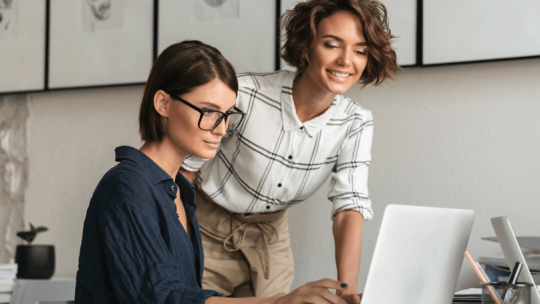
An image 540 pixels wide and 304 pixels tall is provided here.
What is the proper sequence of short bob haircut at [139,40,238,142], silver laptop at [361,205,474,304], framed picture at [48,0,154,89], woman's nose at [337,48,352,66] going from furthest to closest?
1. framed picture at [48,0,154,89]
2. woman's nose at [337,48,352,66]
3. short bob haircut at [139,40,238,142]
4. silver laptop at [361,205,474,304]

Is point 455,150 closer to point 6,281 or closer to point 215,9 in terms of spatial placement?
point 215,9

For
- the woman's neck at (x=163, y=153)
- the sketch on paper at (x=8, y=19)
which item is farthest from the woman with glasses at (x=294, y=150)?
the sketch on paper at (x=8, y=19)

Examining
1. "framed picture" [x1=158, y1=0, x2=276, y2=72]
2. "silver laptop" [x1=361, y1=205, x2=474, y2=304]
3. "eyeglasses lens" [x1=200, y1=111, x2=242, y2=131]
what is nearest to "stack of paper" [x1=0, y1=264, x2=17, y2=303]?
"framed picture" [x1=158, y1=0, x2=276, y2=72]

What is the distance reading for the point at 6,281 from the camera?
1658 millimetres

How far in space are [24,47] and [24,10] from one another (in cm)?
15

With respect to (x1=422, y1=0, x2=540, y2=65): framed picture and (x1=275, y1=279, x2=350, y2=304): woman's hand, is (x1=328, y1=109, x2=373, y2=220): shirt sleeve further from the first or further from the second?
(x1=275, y1=279, x2=350, y2=304): woman's hand

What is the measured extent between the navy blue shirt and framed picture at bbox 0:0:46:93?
1.43 m

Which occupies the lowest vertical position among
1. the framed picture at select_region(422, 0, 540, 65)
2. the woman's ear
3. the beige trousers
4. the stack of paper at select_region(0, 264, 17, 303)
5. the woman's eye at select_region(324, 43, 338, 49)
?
the stack of paper at select_region(0, 264, 17, 303)

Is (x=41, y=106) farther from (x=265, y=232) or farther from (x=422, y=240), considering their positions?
(x=422, y=240)

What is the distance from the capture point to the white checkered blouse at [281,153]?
130 cm

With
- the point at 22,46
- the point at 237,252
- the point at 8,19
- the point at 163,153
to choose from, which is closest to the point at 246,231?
the point at 237,252

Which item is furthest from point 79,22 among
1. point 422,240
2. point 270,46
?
point 422,240

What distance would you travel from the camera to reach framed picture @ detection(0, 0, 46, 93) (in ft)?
6.84

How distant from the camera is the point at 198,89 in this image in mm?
906
